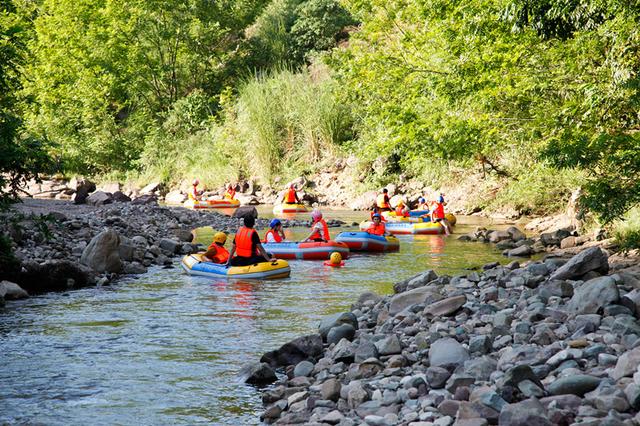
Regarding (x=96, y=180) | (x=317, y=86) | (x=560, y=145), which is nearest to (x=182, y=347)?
(x=560, y=145)

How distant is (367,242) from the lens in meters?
17.6

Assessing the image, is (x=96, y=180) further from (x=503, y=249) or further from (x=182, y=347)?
(x=182, y=347)

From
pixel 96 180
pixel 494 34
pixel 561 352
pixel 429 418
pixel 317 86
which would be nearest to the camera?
pixel 429 418

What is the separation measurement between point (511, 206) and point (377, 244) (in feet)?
25.9

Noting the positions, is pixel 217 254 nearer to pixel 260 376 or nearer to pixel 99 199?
pixel 260 376

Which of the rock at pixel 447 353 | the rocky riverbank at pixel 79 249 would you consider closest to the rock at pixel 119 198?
the rocky riverbank at pixel 79 249

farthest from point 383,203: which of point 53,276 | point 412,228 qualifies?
point 53,276

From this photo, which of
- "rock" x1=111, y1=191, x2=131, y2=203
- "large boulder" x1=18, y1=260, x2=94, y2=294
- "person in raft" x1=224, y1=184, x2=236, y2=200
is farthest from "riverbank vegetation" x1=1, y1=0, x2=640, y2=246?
"rock" x1=111, y1=191, x2=131, y2=203

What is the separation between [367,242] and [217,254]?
152 inches

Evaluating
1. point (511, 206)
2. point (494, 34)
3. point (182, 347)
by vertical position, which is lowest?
point (182, 347)

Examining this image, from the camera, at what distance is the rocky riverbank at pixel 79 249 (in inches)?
480

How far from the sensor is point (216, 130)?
3653 cm

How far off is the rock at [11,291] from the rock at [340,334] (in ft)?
17.9

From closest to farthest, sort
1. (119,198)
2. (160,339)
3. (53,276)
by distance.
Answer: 1. (160,339)
2. (53,276)
3. (119,198)
